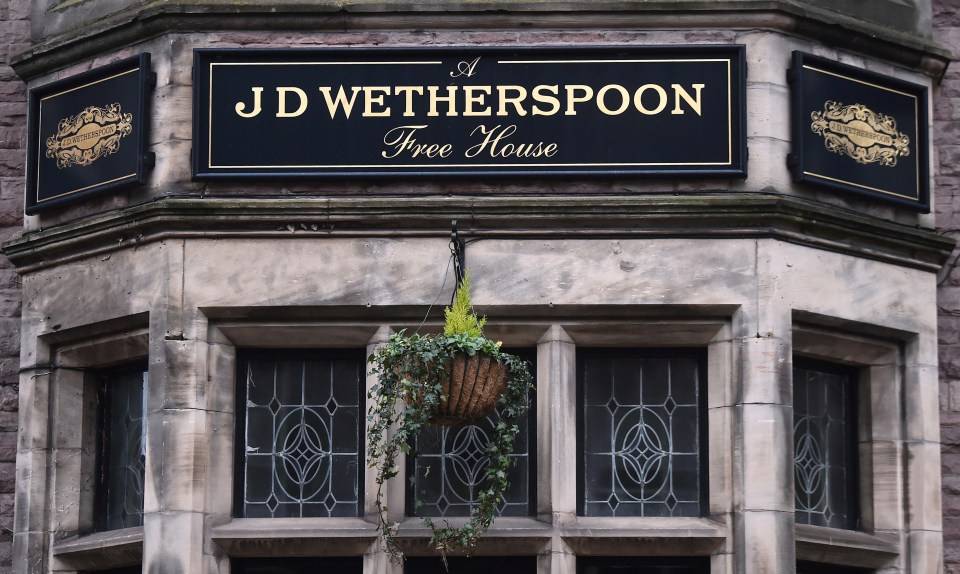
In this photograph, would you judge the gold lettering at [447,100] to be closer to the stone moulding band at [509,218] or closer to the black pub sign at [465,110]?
the black pub sign at [465,110]

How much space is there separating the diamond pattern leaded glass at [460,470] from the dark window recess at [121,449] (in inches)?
64.4

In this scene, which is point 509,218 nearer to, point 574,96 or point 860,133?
point 574,96

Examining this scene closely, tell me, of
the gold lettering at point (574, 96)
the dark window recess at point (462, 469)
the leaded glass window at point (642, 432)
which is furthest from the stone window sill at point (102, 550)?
the gold lettering at point (574, 96)

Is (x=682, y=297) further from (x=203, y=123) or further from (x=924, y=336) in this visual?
(x=203, y=123)

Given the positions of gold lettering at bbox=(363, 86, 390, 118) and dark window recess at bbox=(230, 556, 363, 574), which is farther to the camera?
gold lettering at bbox=(363, 86, 390, 118)

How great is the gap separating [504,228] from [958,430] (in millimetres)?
2943

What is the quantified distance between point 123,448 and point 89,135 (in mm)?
1845

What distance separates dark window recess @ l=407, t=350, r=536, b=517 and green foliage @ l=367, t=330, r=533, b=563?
0.21 meters

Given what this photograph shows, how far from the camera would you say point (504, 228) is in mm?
10172

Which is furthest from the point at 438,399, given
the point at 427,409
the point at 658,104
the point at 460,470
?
the point at 658,104

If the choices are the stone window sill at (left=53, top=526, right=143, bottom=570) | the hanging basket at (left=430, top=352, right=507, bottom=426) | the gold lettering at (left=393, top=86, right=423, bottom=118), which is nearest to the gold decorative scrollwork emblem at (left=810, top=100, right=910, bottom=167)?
the gold lettering at (left=393, top=86, right=423, bottom=118)

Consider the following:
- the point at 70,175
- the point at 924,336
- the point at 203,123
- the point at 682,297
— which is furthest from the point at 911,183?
the point at 70,175

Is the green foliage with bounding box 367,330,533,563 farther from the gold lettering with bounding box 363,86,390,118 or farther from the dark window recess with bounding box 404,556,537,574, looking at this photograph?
the gold lettering with bounding box 363,86,390,118

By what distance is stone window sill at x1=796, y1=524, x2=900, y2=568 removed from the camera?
33.2 feet
